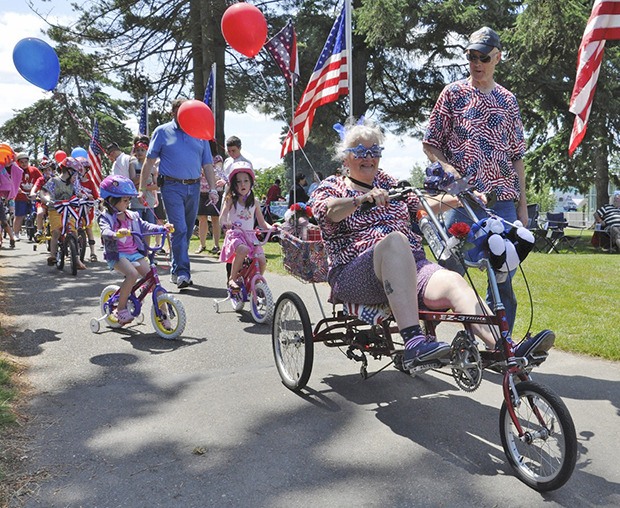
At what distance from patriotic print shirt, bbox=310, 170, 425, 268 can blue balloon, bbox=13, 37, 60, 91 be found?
7144 millimetres

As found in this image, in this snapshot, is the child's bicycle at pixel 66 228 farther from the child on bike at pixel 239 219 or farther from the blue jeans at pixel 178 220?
the child on bike at pixel 239 219

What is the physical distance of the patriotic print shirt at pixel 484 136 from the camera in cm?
411

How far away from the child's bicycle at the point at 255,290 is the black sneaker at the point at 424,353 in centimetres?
287

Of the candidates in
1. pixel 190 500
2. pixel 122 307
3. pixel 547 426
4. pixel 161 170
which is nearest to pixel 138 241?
pixel 122 307

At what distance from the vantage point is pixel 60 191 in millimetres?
9602

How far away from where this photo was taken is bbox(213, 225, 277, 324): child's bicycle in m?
5.90

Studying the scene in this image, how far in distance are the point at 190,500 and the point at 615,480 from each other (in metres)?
1.92

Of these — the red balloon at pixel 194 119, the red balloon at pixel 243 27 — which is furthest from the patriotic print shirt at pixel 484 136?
the red balloon at pixel 243 27

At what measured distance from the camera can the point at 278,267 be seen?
9.62 meters

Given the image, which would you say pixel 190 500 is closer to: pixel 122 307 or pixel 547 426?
pixel 547 426

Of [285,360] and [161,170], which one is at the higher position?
[161,170]

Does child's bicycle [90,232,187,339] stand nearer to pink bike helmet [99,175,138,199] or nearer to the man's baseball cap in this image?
pink bike helmet [99,175,138,199]

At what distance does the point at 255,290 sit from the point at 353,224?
249 cm

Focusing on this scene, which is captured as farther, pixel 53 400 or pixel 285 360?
pixel 285 360
